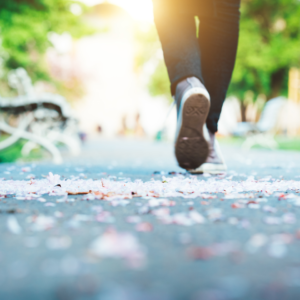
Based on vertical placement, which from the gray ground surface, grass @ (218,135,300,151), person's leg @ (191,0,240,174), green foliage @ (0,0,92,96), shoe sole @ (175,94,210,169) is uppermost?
green foliage @ (0,0,92,96)

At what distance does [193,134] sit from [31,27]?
6.83 m

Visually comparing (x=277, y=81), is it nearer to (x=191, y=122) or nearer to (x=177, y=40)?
(x=177, y=40)

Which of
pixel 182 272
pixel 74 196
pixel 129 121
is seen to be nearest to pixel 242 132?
pixel 74 196

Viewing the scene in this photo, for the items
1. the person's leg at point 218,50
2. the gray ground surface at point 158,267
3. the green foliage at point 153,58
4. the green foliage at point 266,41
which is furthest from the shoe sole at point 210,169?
the green foliage at point 153,58

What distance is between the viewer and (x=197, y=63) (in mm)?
2258

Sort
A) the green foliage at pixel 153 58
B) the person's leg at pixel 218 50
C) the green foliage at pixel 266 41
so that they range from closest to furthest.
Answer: the person's leg at pixel 218 50 < the green foliage at pixel 266 41 < the green foliage at pixel 153 58

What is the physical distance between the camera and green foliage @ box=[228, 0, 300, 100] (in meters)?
14.0

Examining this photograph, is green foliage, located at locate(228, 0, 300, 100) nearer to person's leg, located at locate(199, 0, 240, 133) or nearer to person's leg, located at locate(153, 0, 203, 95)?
person's leg, located at locate(199, 0, 240, 133)

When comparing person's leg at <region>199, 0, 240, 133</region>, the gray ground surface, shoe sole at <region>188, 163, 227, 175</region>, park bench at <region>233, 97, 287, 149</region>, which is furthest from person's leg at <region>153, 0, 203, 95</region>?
park bench at <region>233, 97, 287, 149</region>

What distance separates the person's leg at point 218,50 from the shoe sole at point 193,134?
33cm

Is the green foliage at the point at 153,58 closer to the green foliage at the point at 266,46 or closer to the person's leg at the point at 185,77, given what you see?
the green foliage at the point at 266,46

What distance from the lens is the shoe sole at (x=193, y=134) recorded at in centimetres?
208

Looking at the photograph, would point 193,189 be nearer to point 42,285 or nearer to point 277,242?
point 277,242

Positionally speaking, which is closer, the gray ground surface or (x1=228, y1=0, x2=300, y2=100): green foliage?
the gray ground surface
